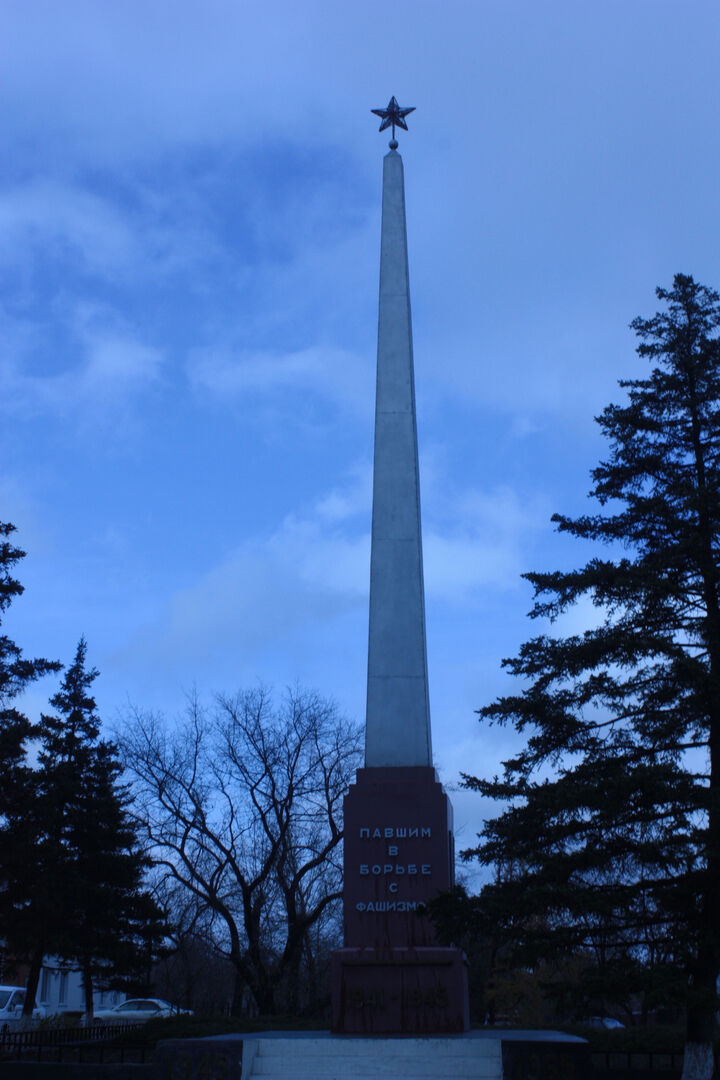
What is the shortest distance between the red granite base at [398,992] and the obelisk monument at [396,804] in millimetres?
13

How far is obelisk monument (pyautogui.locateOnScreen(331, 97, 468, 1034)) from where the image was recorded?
14.0 m

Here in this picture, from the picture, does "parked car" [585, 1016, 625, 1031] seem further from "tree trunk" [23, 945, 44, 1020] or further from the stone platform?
"tree trunk" [23, 945, 44, 1020]

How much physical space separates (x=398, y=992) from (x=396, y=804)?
2524 millimetres

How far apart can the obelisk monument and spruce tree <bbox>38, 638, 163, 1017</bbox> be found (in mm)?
9645

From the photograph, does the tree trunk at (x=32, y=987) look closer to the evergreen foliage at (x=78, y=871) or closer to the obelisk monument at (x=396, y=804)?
the evergreen foliage at (x=78, y=871)

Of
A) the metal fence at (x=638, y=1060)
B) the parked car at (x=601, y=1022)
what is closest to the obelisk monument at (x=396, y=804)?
the metal fence at (x=638, y=1060)

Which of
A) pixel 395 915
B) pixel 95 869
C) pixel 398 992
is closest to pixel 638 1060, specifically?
pixel 398 992

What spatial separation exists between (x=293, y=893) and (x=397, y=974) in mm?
11293

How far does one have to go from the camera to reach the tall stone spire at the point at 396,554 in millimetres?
16031

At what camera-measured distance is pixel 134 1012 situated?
93.4ft

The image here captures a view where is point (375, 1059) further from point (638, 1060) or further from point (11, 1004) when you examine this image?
point (11, 1004)

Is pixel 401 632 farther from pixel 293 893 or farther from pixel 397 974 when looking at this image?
pixel 293 893

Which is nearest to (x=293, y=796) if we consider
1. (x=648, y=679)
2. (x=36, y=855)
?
(x=36, y=855)

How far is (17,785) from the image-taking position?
59.1 feet
